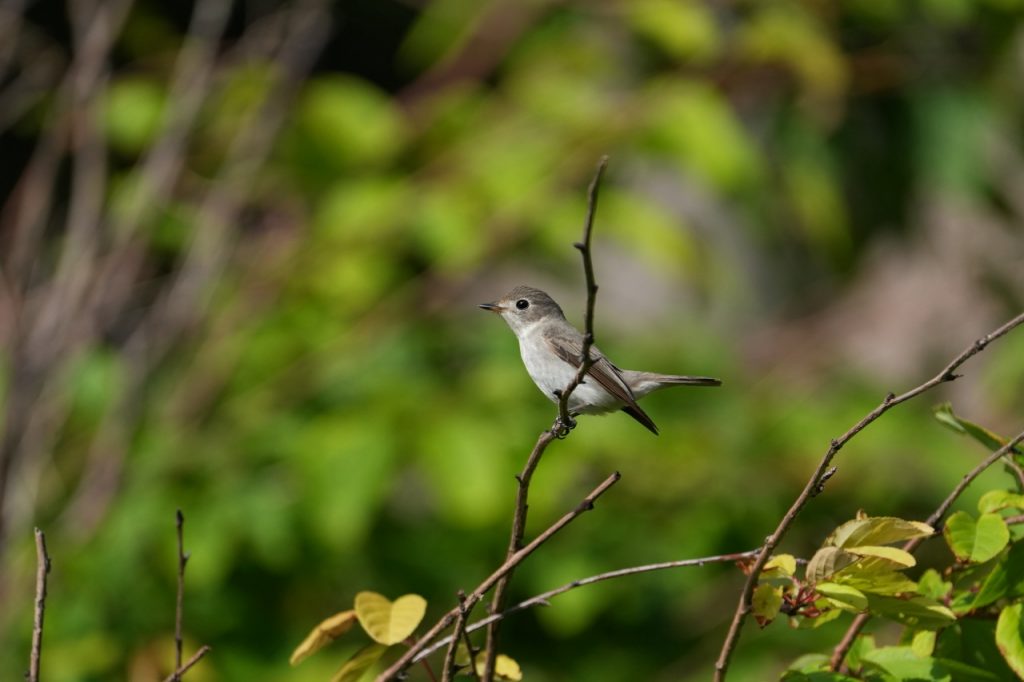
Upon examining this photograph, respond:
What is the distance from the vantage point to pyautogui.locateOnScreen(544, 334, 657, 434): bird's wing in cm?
272

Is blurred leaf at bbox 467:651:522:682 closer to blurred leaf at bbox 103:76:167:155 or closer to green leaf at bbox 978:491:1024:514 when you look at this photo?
green leaf at bbox 978:491:1024:514

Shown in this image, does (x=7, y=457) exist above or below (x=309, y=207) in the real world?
below

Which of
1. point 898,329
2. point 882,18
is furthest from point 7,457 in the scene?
point 898,329

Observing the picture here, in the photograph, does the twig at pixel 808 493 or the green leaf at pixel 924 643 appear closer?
the twig at pixel 808 493

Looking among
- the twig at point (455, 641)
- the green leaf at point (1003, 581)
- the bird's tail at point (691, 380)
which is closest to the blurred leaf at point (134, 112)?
the bird's tail at point (691, 380)

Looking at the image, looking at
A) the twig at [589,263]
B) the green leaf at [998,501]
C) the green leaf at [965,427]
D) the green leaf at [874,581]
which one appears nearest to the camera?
the twig at [589,263]

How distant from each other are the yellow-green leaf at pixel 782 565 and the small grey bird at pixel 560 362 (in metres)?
1.07

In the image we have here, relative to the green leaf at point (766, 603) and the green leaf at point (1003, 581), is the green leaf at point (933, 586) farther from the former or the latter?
the green leaf at point (766, 603)

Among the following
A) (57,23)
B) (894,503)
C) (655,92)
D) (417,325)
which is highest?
(655,92)

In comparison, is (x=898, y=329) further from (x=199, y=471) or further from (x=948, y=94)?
(x=199, y=471)

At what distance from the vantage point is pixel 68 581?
13.4 feet

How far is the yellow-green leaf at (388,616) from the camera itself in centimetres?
175

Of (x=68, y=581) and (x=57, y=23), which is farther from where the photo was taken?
(x=57, y=23)

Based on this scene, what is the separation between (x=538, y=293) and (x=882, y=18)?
2891mm
